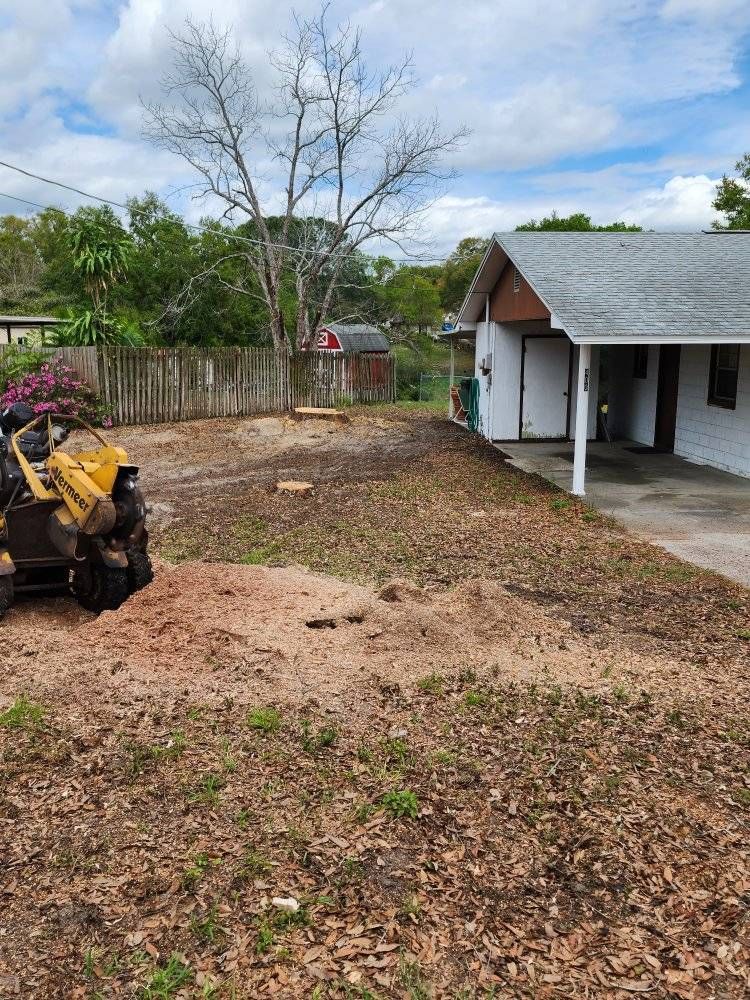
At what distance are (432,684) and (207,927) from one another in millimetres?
2419

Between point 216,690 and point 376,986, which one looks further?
point 216,690

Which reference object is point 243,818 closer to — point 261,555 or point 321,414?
point 261,555

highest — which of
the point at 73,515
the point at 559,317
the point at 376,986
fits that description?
the point at 559,317

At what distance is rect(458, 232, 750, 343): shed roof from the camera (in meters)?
11.7

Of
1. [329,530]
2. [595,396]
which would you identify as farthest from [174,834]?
[595,396]

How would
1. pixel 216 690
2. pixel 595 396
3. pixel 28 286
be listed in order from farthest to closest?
1. pixel 28 286
2. pixel 595 396
3. pixel 216 690

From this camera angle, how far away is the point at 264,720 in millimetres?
4957

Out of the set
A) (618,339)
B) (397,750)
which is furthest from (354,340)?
(397,750)

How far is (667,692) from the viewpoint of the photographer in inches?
213

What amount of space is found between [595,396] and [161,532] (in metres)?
10.4

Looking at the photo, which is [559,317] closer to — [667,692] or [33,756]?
[667,692]

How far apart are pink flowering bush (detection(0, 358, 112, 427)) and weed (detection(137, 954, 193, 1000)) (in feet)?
54.6

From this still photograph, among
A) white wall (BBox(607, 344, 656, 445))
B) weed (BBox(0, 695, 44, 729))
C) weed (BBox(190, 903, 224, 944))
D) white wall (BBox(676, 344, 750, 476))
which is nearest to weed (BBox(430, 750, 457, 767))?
weed (BBox(190, 903, 224, 944))

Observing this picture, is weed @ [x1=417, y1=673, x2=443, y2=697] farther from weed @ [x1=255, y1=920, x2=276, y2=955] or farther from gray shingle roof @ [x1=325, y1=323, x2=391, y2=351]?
gray shingle roof @ [x1=325, y1=323, x2=391, y2=351]
